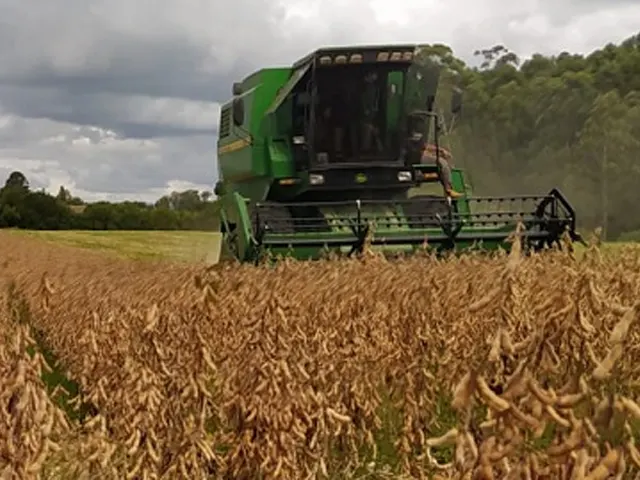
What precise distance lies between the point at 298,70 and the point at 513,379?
12.2 m

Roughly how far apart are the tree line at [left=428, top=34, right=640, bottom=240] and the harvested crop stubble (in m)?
25.9

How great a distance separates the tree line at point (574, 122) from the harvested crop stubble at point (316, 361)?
25914 millimetres

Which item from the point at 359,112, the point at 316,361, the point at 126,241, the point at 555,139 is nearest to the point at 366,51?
the point at 359,112

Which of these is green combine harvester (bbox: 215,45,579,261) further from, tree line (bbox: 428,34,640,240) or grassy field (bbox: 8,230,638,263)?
tree line (bbox: 428,34,640,240)

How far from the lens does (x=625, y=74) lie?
4569 centimetres

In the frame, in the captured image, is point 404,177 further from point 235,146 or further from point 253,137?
point 235,146

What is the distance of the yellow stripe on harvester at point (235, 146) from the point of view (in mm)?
13810

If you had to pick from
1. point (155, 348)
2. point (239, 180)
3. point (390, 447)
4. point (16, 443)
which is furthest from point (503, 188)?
point (16, 443)

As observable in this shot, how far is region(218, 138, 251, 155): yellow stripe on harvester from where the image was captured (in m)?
13.8

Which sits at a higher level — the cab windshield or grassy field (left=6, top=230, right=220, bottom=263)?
the cab windshield

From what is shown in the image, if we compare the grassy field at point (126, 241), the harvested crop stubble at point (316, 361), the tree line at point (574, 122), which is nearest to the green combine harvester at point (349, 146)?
the harvested crop stubble at point (316, 361)

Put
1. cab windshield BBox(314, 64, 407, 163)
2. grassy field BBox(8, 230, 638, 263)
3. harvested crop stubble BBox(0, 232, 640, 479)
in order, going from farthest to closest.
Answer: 1. grassy field BBox(8, 230, 638, 263)
2. cab windshield BBox(314, 64, 407, 163)
3. harvested crop stubble BBox(0, 232, 640, 479)

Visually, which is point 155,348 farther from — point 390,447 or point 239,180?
point 239,180

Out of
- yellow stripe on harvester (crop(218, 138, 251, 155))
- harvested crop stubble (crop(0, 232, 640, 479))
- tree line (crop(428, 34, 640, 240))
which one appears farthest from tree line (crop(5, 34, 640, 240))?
harvested crop stubble (crop(0, 232, 640, 479))
